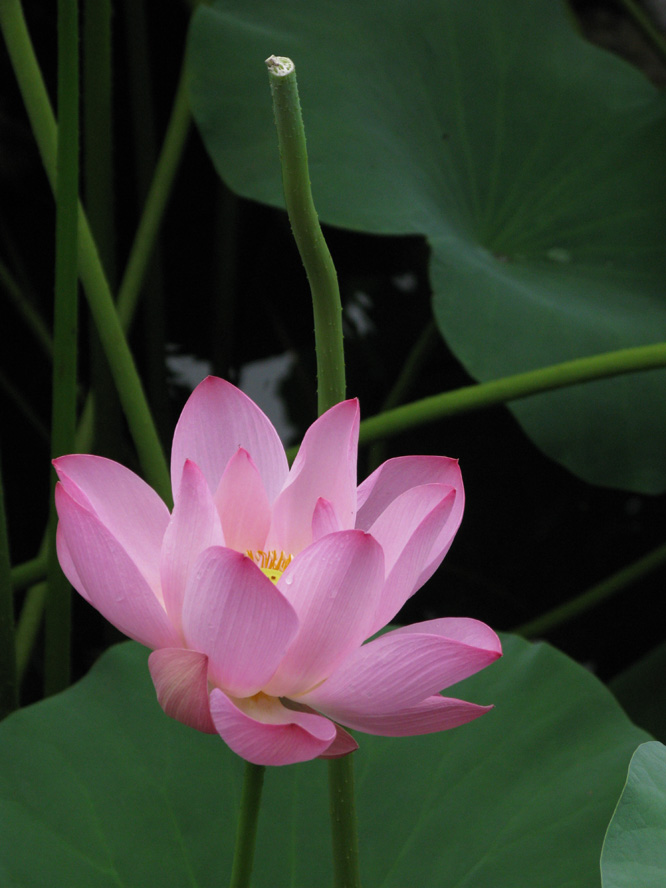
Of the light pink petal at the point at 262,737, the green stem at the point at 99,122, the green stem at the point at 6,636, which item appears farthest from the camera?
the green stem at the point at 99,122

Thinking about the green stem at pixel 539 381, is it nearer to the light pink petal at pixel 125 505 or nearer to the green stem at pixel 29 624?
the light pink petal at pixel 125 505

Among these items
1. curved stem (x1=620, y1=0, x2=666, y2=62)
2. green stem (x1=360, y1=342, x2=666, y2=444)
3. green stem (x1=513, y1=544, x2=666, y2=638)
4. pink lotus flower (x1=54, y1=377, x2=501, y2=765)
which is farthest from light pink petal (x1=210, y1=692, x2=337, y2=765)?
curved stem (x1=620, y1=0, x2=666, y2=62)

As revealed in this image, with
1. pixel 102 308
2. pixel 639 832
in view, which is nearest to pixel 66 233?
pixel 102 308

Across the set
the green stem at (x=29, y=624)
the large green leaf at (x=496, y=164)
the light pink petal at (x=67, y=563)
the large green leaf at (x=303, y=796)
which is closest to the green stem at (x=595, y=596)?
the large green leaf at (x=496, y=164)

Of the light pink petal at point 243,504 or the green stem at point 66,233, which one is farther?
the green stem at point 66,233

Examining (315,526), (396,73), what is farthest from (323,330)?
(396,73)

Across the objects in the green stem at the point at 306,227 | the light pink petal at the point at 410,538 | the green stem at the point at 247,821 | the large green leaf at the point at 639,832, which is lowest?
the large green leaf at the point at 639,832

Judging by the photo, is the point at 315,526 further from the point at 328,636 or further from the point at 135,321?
the point at 135,321
